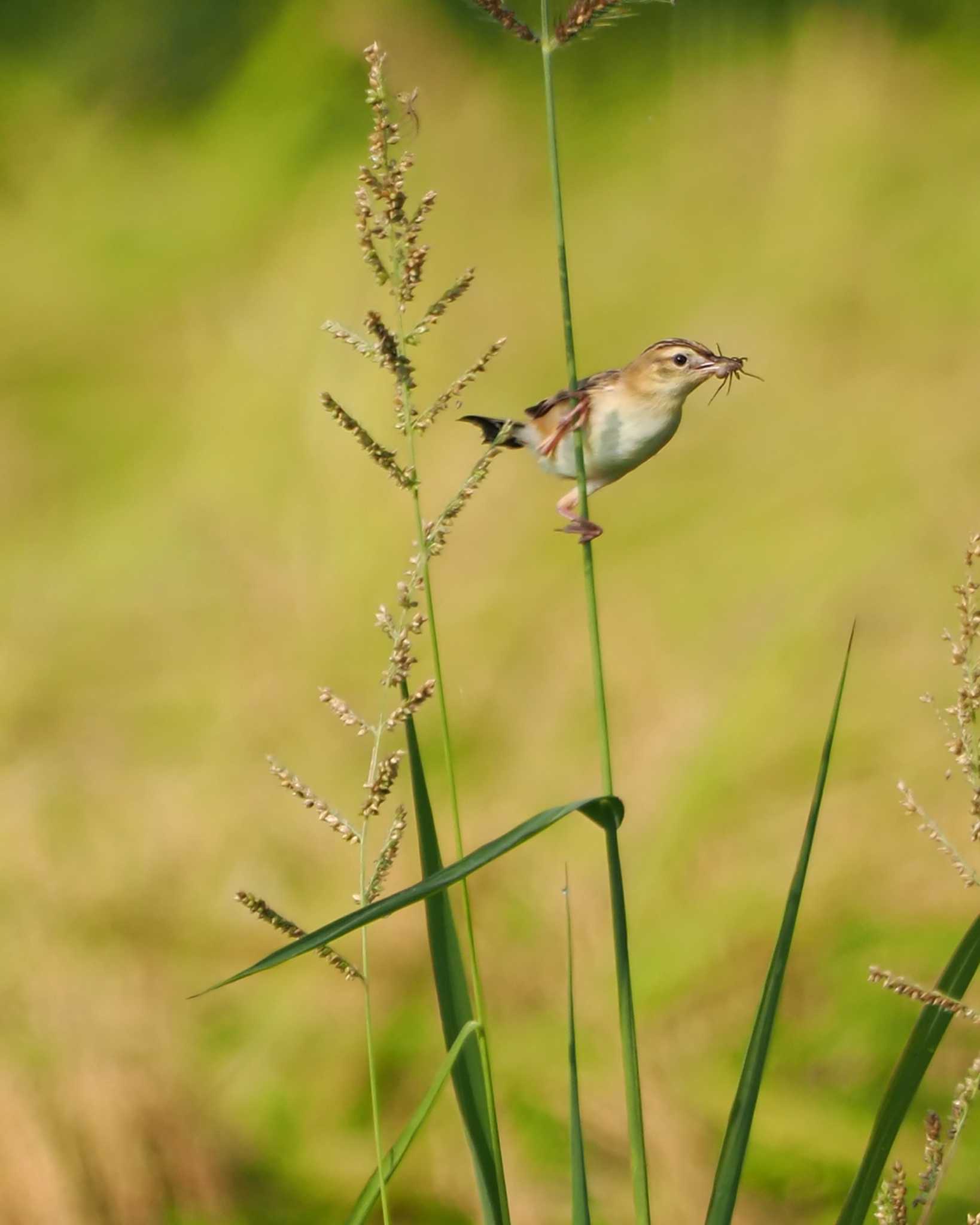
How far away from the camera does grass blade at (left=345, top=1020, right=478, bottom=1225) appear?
0.58 metres

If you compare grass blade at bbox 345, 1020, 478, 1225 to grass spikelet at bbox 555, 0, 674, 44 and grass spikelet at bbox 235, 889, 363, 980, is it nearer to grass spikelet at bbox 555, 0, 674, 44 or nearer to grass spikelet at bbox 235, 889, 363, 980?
grass spikelet at bbox 235, 889, 363, 980

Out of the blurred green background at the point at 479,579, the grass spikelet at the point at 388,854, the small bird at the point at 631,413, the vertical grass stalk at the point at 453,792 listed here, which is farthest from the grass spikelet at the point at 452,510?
the blurred green background at the point at 479,579

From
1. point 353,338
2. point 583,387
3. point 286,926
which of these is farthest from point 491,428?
point 286,926

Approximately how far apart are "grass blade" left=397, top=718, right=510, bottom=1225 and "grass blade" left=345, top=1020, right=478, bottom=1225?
40 mm

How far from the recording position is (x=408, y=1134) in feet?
1.94

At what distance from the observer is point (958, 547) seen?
118cm

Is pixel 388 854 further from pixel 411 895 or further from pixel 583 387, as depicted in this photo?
pixel 583 387

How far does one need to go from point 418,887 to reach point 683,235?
90cm

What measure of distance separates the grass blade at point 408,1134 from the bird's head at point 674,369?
437 mm

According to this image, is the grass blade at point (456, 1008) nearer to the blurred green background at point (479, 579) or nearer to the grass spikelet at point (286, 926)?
the grass spikelet at point (286, 926)

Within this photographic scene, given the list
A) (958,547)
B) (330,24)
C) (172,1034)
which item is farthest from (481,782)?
(330,24)

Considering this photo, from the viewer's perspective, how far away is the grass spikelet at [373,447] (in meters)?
0.57

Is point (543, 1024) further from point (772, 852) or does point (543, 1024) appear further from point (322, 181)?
point (322, 181)

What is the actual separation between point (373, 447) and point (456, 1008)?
0.28 metres
